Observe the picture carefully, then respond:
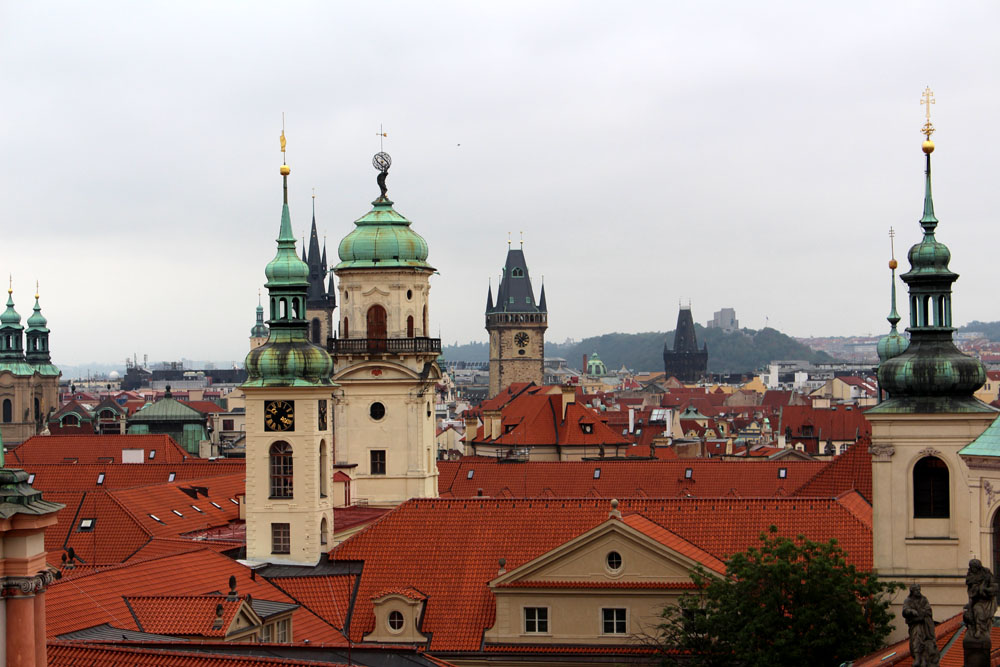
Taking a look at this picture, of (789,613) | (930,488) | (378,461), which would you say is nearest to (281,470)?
(378,461)

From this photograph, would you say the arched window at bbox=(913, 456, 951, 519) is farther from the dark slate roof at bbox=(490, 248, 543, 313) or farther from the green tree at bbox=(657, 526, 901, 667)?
the dark slate roof at bbox=(490, 248, 543, 313)

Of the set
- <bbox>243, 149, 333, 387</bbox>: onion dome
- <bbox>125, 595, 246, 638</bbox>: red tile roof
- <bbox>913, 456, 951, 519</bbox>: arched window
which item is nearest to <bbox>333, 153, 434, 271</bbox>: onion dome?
<bbox>243, 149, 333, 387</bbox>: onion dome

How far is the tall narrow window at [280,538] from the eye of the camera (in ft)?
160

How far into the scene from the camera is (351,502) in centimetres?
5878

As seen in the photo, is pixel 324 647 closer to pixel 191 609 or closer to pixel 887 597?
pixel 191 609

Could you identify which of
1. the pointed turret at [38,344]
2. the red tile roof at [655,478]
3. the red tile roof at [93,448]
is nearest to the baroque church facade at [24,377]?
the pointed turret at [38,344]

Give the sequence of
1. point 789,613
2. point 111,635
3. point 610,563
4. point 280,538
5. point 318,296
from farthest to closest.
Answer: point 318,296, point 280,538, point 610,563, point 789,613, point 111,635

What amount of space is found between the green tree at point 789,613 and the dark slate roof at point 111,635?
11.5 m

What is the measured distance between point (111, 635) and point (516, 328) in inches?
6306

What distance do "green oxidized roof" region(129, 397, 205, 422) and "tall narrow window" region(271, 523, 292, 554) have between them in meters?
84.2

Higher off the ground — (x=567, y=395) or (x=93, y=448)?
(x=567, y=395)

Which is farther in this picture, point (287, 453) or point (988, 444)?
point (287, 453)

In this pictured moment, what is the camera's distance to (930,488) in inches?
1540

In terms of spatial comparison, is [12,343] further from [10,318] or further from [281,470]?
[281,470]
